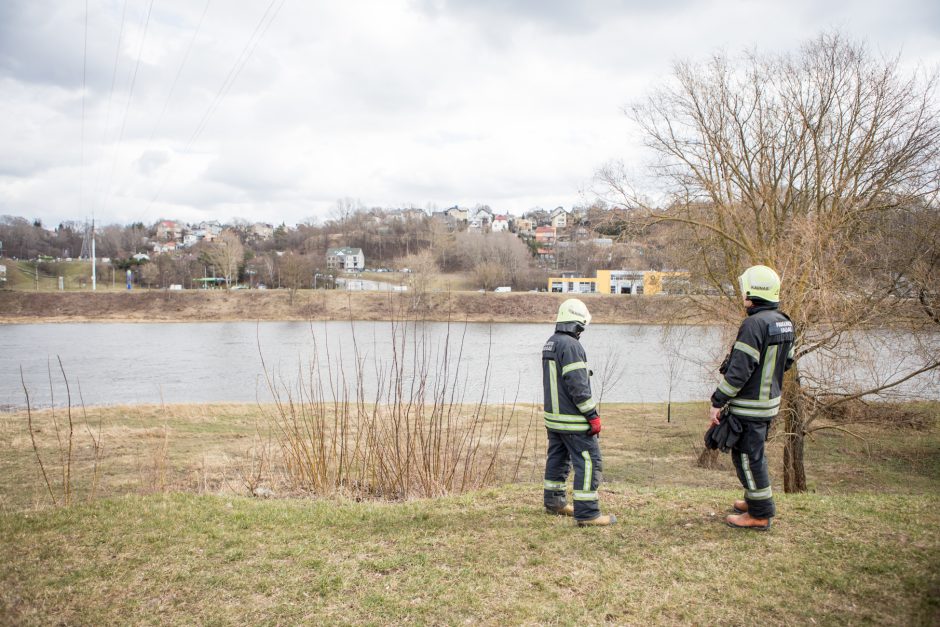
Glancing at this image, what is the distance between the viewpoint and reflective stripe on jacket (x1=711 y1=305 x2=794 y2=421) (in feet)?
15.7

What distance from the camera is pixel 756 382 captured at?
Result: 15.9ft

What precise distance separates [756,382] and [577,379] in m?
1.44

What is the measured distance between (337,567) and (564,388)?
2.39 metres

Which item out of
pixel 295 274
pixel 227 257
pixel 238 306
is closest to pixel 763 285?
pixel 238 306

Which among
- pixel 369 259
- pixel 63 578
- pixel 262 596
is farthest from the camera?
pixel 369 259

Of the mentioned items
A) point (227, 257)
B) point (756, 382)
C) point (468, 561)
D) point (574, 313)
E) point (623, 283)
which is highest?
point (227, 257)

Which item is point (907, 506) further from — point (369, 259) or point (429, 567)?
point (369, 259)

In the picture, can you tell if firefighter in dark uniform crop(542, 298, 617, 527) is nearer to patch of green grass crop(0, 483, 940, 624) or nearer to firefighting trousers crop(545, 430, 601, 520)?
firefighting trousers crop(545, 430, 601, 520)

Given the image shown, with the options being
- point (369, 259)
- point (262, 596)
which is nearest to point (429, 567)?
point (262, 596)

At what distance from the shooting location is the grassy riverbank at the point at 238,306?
207 feet

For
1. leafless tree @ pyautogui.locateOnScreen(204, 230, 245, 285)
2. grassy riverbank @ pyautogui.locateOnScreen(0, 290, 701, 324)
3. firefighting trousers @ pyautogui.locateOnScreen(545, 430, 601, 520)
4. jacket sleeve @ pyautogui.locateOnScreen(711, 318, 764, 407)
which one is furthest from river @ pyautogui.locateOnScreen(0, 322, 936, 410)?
leafless tree @ pyautogui.locateOnScreen(204, 230, 245, 285)

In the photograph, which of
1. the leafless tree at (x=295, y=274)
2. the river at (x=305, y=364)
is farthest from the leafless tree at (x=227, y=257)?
the river at (x=305, y=364)

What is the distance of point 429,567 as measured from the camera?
4.59 m

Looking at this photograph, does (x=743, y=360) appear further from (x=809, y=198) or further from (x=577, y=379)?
(x=809, y=198)
